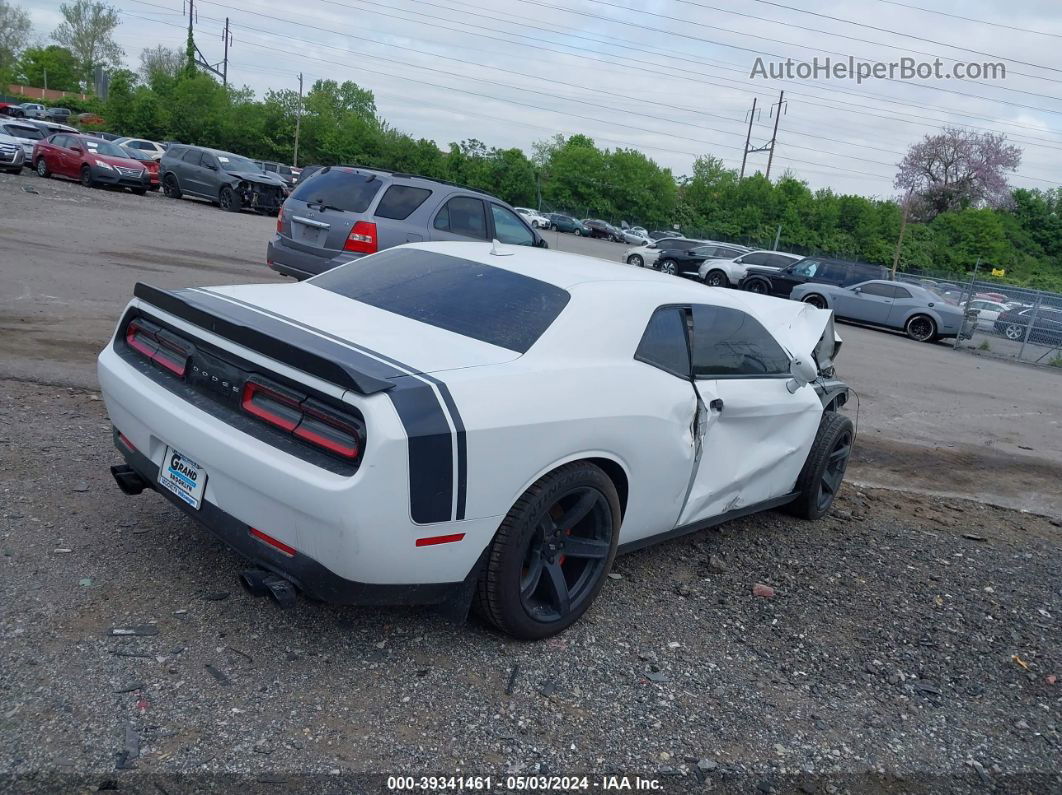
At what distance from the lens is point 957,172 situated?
217 ft

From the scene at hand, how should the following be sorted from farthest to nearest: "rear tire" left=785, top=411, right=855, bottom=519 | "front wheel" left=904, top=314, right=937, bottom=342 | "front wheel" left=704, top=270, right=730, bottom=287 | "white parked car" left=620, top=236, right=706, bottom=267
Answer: "white parked car" left=620, top=236, right=706, bottom=267 < "front wheel" left=704, top=270, right=730, bottom=287 < "front wheel" left=904, top=314, right=937, bottom=342 < "rear tire" left=785, top=411, right=855, bottom=519

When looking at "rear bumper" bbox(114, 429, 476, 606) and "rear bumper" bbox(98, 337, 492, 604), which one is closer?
"rear bumper" bbox(98, 337, 492, 604)

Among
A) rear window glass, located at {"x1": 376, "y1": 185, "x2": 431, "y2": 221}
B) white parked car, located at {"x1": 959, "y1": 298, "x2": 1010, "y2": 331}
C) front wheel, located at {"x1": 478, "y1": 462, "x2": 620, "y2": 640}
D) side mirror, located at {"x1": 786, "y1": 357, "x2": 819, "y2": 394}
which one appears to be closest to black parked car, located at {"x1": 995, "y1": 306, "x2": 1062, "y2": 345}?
white parked car, located at {"x1": 959, "y1": 298, "x2": 1010, "y2": 331}

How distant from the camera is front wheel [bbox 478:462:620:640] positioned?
338 cm

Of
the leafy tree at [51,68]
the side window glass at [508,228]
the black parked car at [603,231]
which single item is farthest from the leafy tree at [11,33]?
the side window glass at [508,228]

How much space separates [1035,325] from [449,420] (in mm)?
21400

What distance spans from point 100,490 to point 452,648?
7.29 ft

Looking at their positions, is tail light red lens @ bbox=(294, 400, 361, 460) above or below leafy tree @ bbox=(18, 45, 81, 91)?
below

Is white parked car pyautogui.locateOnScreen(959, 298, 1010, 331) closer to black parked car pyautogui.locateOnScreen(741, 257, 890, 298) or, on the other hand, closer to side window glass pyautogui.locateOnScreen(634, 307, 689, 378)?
black parked car pyautogui.locateOnScreen(741, 257, 890, 298)

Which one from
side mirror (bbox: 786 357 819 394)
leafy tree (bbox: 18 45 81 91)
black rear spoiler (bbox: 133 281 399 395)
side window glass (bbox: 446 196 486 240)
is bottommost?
side mirror (bbox: 786 357 819 394)

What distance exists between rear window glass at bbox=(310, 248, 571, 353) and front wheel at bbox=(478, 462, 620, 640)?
61cm

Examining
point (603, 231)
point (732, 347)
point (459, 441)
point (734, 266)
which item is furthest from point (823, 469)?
point (603, 231)

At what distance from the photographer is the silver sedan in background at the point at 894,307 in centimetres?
2203

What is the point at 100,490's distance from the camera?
461cm
